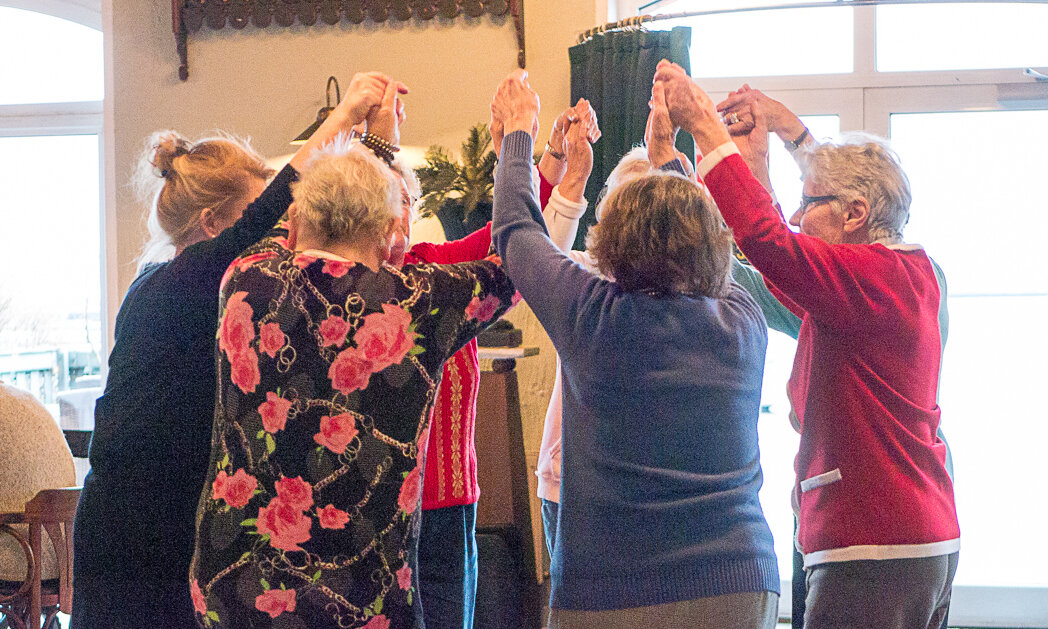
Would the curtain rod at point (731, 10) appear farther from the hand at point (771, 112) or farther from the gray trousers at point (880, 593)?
the gray trousers at point (880, 593)

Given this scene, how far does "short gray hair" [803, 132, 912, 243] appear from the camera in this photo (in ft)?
5.40

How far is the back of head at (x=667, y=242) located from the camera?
131 centimetres

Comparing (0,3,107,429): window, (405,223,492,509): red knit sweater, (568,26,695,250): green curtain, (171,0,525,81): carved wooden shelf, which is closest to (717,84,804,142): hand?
(405,223,492,509): red knit sweater

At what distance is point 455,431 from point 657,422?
559 millimetres

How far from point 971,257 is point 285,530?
123 inches

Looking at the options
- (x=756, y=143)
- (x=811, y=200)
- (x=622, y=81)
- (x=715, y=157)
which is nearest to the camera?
(x=715, y=157)

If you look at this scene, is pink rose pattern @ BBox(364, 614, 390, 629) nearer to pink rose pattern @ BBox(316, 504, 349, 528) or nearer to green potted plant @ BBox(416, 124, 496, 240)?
pink rose pattern @ BBox(316, 504, 349, 528)

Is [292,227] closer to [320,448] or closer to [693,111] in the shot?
[320,448]

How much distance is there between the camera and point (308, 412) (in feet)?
4.33

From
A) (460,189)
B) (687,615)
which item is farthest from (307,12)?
(687,615)

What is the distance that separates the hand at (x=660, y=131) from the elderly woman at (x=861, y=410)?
0.08ft

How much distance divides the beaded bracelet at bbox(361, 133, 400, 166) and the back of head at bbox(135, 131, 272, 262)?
0.76ft

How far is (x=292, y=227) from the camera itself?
1.46 m

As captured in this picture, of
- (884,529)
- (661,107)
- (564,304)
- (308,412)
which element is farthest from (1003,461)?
(308,412)
